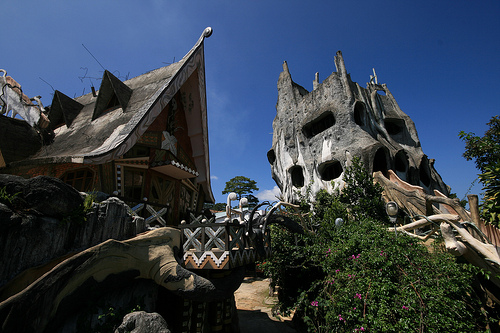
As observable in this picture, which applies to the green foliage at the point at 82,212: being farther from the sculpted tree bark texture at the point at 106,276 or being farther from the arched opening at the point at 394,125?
the arched opening at the point at 394,125

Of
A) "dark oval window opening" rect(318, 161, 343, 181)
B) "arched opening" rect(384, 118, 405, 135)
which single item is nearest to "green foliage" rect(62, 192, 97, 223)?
"dark oval window opening" rect(318, 161, 343, 181)

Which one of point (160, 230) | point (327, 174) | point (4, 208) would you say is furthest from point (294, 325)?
point (327, 174)

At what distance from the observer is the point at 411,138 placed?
2442 cm

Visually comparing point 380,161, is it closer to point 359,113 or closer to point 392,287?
point 359,113

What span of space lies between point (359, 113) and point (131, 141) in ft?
71.2

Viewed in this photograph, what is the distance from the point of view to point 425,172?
23375 mm

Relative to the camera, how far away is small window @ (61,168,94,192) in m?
6.76

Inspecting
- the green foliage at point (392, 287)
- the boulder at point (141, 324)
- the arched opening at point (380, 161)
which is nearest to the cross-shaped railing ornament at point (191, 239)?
the boulder at point (141, 324)

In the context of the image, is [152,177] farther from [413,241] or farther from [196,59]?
[413,241]

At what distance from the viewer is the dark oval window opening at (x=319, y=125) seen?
75.3 feet

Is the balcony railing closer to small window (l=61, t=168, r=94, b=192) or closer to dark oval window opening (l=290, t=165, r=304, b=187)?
small window (l=61, t=168, r=94, b=192)

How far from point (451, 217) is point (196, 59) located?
10342mm

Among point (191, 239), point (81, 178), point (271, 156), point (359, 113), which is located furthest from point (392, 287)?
point (271, 156)

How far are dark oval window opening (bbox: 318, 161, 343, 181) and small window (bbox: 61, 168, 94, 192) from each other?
18.9m
